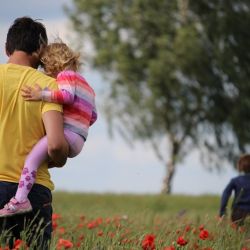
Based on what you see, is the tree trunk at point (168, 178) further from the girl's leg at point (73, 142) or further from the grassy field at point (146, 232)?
the girl's leg at point (73, 142)

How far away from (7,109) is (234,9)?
27924 mm

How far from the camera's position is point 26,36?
486 centimetres

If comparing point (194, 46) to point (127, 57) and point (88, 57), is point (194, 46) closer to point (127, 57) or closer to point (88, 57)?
point (127, 57)

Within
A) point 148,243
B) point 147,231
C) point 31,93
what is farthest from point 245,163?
point 31,93

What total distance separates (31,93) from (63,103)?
26 centimetres

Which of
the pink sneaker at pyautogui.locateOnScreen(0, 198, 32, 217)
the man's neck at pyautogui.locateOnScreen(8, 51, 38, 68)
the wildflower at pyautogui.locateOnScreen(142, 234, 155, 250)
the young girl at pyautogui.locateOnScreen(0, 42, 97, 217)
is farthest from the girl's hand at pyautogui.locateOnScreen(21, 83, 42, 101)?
the wildflower at pyautogui.locateOnScreen(142, 234, 155, 250)

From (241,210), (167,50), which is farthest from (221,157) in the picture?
(241,210)

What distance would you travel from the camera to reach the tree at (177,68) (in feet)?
102

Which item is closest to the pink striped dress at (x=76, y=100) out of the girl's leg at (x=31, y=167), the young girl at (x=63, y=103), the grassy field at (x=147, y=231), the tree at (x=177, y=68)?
the young girl at (x=63, y=103)

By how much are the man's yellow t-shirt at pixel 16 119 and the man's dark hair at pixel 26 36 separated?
128mm

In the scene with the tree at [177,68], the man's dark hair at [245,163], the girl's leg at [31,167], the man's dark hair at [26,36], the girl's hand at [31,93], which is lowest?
the girl's leg at [31,167]

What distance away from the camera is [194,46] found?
30.5m

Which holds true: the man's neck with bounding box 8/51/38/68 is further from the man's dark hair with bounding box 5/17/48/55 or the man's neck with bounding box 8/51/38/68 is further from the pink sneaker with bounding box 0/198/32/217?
the pink sneaker with bounding box 0/198/32/217

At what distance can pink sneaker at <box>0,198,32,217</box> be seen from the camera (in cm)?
477
